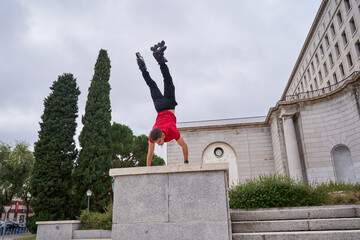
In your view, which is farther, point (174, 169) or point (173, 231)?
point (174, 169)

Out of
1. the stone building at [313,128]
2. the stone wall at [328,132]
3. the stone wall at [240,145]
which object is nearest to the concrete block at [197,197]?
the stone building at [313,128]

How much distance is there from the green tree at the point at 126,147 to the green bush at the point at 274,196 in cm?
2750

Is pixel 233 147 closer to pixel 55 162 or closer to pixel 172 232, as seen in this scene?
pixel 55 162

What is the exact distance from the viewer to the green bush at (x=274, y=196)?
25.1 ft

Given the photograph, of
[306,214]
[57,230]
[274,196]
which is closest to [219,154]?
[57,230]

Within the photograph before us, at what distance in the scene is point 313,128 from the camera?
1862 cm

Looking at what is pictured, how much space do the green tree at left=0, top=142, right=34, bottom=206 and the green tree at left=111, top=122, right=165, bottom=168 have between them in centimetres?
1042

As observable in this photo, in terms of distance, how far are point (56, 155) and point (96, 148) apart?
3.45 metres

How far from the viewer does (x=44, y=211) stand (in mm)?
19938

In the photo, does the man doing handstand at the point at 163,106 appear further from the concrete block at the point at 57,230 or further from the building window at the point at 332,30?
the building window at the point at 332,30

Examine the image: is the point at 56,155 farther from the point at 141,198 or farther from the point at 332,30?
the point at 332,30

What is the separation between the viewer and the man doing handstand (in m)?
5.52

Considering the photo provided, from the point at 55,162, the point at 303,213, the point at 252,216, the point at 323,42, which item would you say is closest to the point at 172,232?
the point at 252,216

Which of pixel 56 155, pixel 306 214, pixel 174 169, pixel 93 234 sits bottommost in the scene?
pixel 93 234
